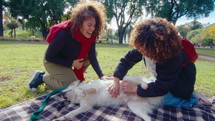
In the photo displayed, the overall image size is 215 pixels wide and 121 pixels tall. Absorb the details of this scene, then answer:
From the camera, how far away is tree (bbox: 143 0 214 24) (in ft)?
75.0

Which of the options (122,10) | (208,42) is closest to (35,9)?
(122,10)

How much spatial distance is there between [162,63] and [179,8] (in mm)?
25396

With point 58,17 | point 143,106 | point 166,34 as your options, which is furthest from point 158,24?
point 58,17

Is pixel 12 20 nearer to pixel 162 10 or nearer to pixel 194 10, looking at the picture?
pixel 162 10

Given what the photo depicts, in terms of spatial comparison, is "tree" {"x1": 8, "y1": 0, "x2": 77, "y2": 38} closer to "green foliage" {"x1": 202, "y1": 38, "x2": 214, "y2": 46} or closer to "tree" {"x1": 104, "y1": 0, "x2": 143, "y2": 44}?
"tree" {"x1": 104, "y1": 0, "x2": 143, "y2": 44}

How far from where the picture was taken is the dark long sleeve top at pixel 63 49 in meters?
2.78

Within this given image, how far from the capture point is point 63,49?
300 centimetres

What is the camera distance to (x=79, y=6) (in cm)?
286

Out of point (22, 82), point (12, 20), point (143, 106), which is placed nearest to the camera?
point (143, 106)

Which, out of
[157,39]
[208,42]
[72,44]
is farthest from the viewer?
[208,42]

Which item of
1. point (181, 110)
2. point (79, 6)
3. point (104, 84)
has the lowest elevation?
point (181, 110)

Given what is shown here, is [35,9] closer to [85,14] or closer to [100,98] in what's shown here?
[85,14]

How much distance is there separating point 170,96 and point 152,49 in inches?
43.4

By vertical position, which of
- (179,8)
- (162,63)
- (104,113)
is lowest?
(104,113)
